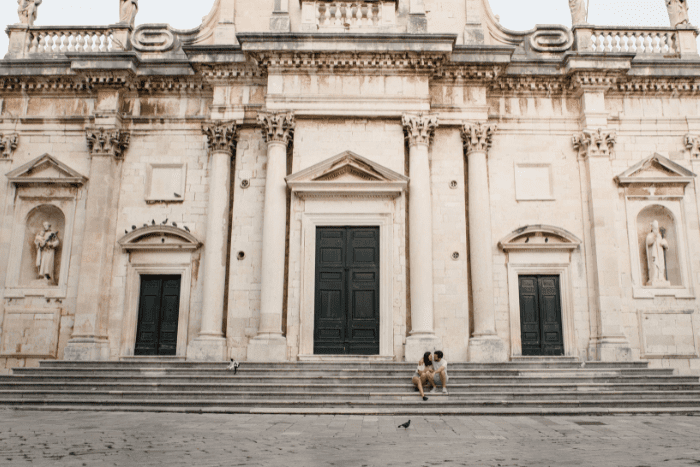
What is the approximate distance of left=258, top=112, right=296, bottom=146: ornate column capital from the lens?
1719cm

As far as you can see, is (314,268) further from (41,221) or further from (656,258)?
(656,258)

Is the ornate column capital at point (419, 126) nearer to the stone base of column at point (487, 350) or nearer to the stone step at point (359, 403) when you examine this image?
the stone base of column at point (487, 350)

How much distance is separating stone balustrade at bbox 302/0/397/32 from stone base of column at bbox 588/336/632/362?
1126 cm

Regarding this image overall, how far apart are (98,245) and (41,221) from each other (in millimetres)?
2732

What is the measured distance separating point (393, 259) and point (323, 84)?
572 cm

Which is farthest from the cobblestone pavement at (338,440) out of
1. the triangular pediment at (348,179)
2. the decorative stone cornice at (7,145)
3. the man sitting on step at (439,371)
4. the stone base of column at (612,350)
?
the decorative stone cornice at (7,145)

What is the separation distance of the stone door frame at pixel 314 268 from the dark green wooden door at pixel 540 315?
4.13 m

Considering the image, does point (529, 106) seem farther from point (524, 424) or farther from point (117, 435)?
point (117, 435)

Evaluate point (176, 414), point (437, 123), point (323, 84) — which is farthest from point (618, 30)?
point (176, 414)

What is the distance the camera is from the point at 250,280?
16.9 m

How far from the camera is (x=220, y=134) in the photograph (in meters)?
17.7

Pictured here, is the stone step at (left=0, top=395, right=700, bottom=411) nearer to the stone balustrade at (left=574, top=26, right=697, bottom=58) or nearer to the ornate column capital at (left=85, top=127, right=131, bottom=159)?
the ornate column capital at (left=85, top=127, right=131, bottom=159)

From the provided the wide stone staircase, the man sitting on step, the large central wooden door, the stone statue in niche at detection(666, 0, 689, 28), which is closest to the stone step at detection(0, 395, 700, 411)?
the wide stone staircase

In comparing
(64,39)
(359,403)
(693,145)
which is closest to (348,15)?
(64,39)
